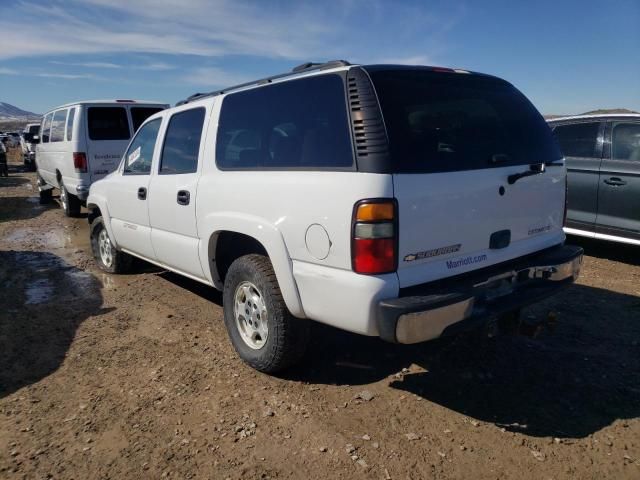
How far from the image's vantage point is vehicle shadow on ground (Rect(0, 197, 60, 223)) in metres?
10.9

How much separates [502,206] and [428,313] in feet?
3.11

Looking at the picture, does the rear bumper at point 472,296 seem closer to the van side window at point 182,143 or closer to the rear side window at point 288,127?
the rear side window at point 288,127

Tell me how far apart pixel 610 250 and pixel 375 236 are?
18.5 feet

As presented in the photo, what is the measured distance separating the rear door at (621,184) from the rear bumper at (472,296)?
2.96m

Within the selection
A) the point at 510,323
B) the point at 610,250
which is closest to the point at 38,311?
the point at 510,323

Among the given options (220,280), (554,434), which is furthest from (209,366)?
(554,434)

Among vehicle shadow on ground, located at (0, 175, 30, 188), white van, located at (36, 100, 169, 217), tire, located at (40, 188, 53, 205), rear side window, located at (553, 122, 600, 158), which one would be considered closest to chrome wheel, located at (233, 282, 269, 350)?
rear side window, located at (553, 122, 600, 158)

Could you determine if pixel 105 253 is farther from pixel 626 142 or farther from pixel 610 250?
pixel 610 250

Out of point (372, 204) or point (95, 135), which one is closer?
point (372, 204)

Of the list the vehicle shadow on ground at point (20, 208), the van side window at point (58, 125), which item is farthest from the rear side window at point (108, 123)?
the vehicle shadow on ground at point (20, 208)

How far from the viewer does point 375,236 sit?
8.31ft

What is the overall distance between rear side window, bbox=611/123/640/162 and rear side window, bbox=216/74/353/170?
4.70 m

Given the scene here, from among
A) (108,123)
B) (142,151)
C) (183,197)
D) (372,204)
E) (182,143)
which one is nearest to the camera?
(372,204)

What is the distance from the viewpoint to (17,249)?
7680 millimetres
